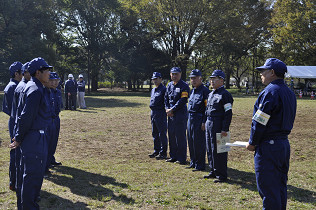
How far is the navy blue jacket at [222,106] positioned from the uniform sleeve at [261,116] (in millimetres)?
1997

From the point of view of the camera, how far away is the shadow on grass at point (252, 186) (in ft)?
16.8

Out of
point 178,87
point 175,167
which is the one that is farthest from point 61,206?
point 178,87

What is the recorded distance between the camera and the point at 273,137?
368cm

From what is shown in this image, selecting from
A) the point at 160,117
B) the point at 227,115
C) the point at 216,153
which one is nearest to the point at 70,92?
the point at 160,117

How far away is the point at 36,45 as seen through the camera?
30031 millimetres

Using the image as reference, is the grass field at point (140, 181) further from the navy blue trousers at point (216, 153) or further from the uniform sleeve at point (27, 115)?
the uniform sleeve at point (27, 115)

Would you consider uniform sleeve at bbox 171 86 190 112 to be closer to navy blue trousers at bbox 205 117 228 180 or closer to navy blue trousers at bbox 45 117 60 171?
navy blue trousers at bbox 205 117 228 180

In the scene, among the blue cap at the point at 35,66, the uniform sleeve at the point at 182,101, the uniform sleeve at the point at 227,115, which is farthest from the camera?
the uniform sleeve at the point at 182,101

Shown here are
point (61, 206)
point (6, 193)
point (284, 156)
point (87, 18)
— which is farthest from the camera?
point (87, 18)

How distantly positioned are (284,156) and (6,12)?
30516 millimetres

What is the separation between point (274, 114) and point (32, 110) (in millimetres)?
3052

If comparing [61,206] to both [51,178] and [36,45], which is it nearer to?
[51,178]

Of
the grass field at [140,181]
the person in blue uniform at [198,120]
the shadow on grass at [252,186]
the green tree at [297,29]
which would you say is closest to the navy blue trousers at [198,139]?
the person in blue uniform at [198,120]

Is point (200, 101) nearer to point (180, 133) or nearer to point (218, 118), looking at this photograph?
point (218, 118)
